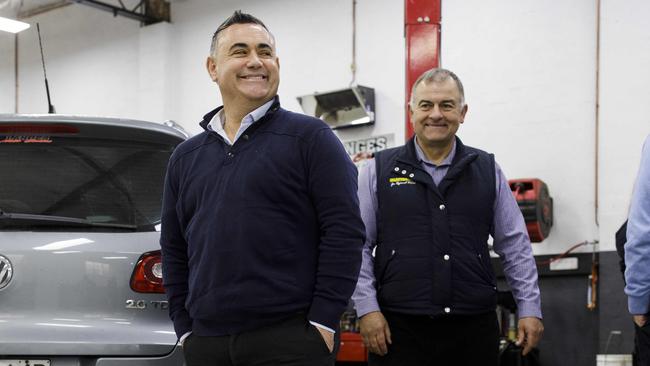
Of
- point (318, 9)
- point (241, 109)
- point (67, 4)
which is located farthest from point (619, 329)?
point (67, 4)

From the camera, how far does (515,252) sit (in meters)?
3.36

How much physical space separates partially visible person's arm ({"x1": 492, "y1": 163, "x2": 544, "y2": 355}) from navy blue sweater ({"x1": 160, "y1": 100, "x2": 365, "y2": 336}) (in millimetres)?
1076

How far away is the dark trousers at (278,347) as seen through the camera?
2.25 metres

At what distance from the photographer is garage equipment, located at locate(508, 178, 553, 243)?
26.0 ft

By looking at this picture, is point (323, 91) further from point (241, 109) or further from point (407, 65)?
point (241, 109)

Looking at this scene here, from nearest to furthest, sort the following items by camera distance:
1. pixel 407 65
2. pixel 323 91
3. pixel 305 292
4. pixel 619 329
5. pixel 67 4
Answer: pixel 305 292 < pixel 407 65 < pixel 619 329 < pixel 323 91 < pixel 67 4

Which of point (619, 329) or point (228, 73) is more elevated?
point (228, 73)

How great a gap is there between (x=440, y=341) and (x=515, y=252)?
453 mm

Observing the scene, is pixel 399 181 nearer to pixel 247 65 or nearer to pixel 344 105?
pixel 247 65

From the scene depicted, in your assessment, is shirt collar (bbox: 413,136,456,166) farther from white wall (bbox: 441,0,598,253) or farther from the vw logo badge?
white wall (bbox: 441,0,598,253)

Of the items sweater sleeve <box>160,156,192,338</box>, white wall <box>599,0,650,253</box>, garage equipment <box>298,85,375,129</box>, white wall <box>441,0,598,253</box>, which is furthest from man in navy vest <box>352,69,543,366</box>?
garage equipment <box>298,85,375,129</box>

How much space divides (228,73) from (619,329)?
6.36m

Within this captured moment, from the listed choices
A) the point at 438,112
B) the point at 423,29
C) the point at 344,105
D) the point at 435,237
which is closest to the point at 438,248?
the point at 435,237

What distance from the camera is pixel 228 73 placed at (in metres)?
2.49
